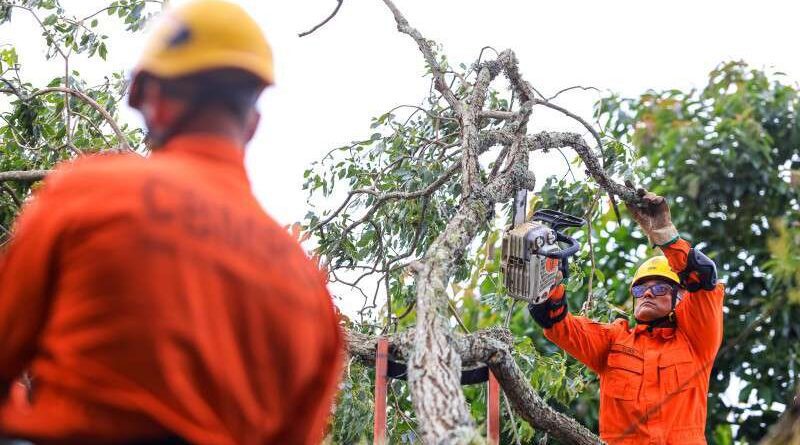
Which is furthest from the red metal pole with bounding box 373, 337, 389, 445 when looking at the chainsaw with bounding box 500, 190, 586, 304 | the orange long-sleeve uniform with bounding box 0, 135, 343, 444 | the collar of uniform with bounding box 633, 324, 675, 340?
the orange long-sleeve uniform with bounding box 0, 135, 343, 444

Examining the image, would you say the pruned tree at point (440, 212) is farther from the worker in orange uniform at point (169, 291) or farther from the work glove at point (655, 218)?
the worker in orange uniform at point (169, 291)

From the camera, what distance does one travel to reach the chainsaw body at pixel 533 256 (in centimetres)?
420

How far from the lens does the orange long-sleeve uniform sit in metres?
1.34

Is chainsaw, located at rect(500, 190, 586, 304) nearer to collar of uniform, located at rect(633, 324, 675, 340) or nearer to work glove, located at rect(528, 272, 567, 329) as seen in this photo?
work glove, located at rect(528, 272, 567, 329)

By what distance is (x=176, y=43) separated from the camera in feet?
4.89

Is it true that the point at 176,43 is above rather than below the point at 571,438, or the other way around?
above

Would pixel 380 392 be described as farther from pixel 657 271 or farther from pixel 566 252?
pixel 657 271

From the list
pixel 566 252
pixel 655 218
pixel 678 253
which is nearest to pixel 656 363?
pixel 678 253

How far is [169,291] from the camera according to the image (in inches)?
53.1

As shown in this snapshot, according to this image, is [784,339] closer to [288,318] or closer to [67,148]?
[67,148]

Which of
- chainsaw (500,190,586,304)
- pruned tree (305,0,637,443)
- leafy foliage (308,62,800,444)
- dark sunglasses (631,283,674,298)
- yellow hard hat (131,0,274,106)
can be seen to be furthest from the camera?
leafy foliage (308,62,800,444)

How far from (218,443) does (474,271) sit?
4510mm

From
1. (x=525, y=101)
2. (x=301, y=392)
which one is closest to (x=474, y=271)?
(x=525, y=101)

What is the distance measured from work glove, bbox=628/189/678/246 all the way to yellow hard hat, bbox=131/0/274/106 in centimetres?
312
